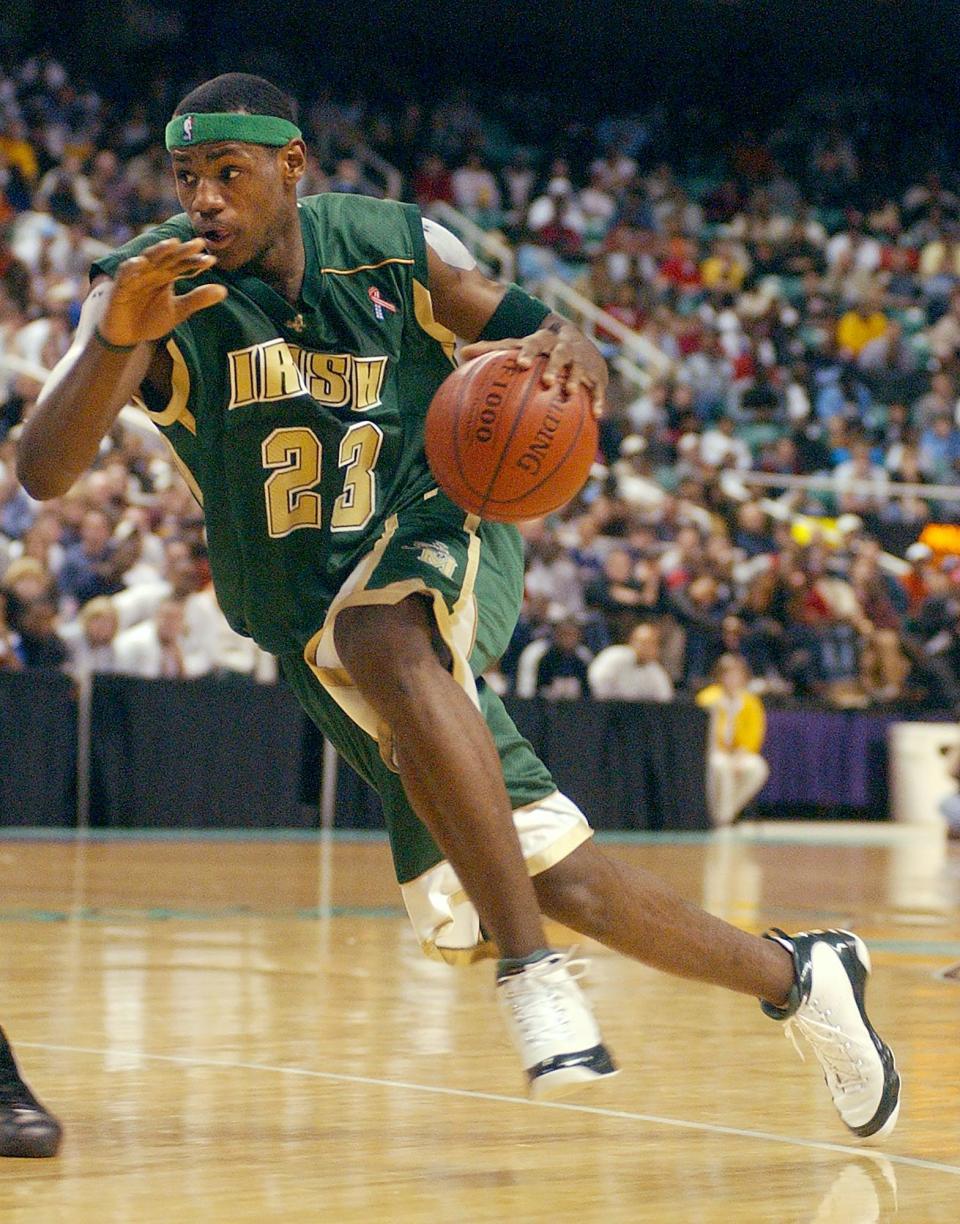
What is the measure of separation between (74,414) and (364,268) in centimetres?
63

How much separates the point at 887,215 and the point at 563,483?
18044 millimetres

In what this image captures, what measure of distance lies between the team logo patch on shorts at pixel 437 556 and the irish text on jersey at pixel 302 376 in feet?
0.86

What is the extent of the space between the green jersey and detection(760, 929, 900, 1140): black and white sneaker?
768 mm

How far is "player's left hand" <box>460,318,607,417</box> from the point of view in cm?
322

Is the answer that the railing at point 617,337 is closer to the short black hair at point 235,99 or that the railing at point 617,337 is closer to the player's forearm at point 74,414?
the short black hair at point 235,99

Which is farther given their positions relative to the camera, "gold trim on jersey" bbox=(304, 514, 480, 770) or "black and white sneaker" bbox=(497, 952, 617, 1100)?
"gold trim on jersey" bbox=(304, 514, 480, 770)

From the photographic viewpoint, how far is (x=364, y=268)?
11.4ft

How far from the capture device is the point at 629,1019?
15.5 feet

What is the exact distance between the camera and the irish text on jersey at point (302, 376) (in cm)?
330

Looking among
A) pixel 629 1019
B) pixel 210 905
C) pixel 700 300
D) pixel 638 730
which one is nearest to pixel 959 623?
pixel 638 730

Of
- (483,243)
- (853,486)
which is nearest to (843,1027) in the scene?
(853,486)

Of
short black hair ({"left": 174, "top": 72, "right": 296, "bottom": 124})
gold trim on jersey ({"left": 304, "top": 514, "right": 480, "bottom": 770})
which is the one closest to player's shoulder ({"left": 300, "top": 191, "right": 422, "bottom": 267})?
short black hair ({"left": 174, "top": 72, "right": 296, "bottom": 124})

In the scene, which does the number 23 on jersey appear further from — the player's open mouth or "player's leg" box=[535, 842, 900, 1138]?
"player's leg" box=[535, 842, 900, 1138]

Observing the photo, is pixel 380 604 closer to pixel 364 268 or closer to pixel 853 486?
pixel 364 268
